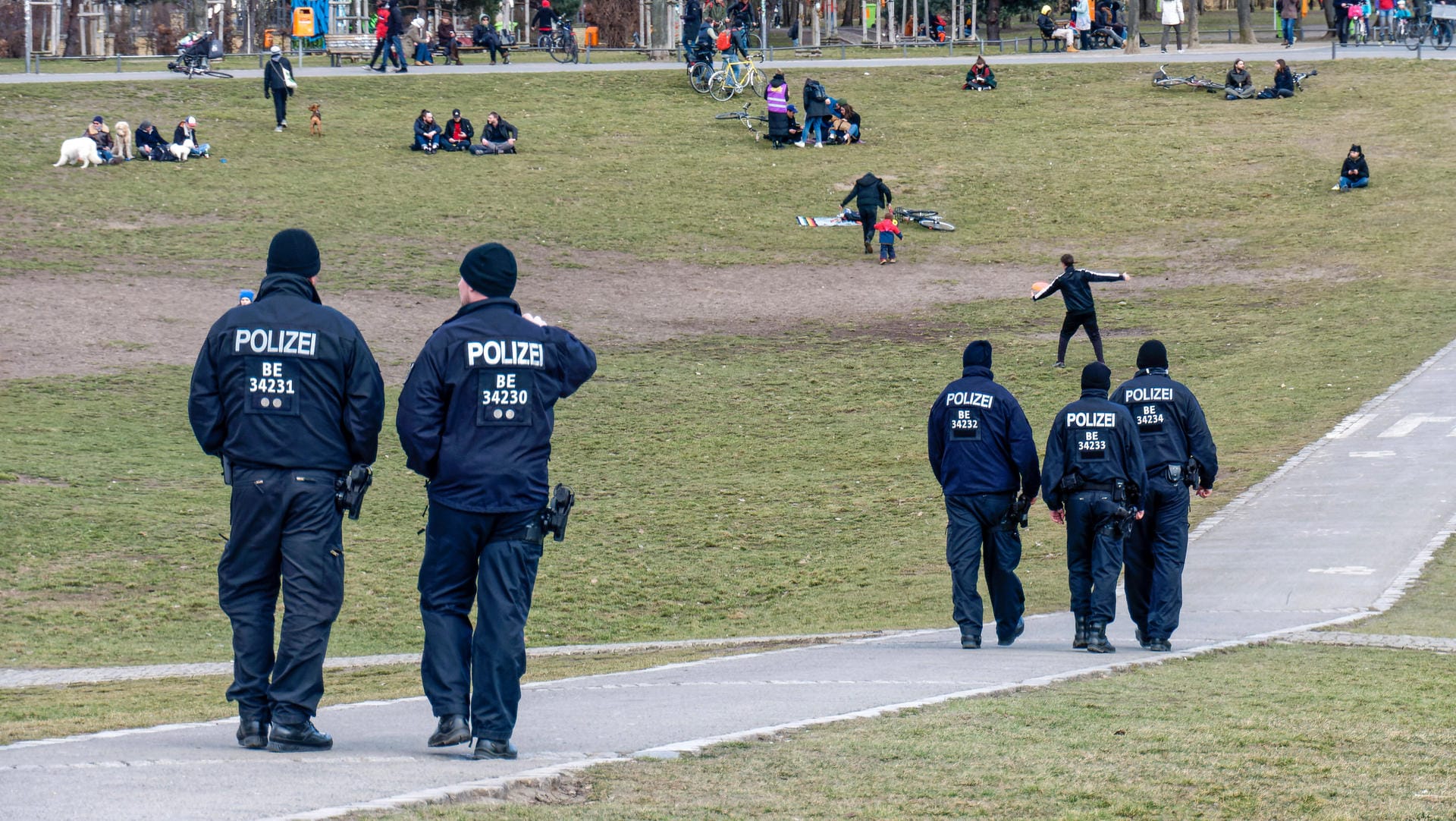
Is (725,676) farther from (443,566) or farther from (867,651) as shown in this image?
(443,566)

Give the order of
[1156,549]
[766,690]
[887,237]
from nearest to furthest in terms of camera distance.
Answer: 1. [766,690]
2. [1156,549]
3. [887,237]

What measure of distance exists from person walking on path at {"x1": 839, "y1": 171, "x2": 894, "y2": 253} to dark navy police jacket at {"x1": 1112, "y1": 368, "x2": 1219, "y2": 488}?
19548mm

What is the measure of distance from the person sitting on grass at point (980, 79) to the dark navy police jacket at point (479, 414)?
1545 inches

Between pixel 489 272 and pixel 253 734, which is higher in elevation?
pixel 489 272

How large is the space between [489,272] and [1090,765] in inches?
118

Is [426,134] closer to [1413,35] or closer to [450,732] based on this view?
[1413,35]

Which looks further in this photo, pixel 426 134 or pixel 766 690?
pixel 426 134

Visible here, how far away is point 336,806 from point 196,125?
35.4 m

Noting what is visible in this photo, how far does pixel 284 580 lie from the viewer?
6523mm

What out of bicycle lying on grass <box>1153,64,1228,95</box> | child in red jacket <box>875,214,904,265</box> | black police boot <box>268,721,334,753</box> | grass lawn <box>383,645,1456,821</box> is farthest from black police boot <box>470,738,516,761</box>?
bicycle lying on grass <box>1153,64,1228,95</box>

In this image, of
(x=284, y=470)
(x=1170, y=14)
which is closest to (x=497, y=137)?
(x=1170, y=14)

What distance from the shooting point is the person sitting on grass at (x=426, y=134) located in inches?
1470

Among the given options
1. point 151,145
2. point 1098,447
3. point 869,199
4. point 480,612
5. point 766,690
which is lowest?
point 766,690

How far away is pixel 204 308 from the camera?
26422 mm
